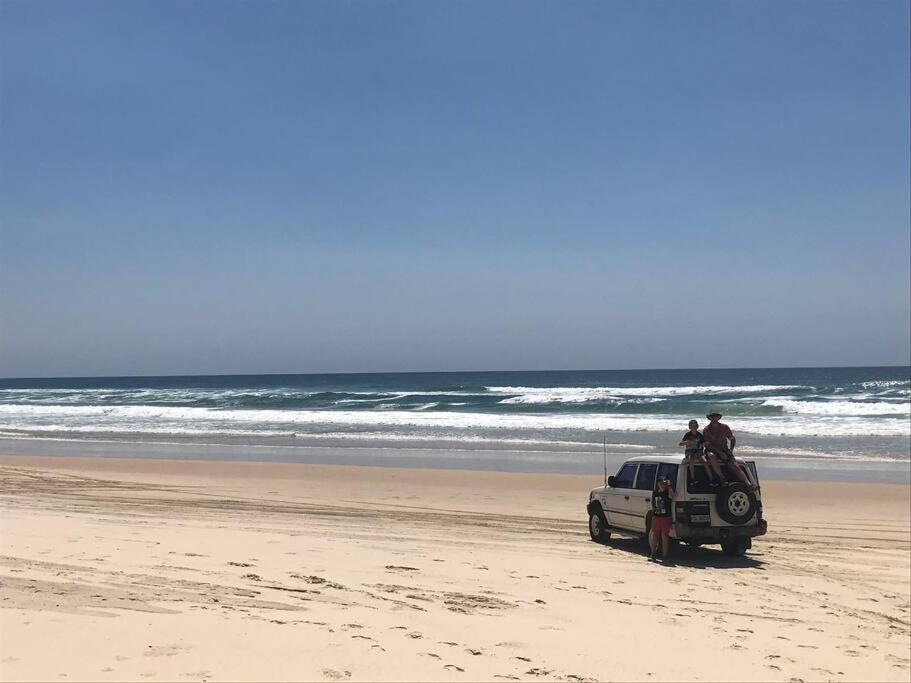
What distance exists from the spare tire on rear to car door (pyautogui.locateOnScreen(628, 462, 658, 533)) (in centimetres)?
101

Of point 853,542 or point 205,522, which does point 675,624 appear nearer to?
point 853,542

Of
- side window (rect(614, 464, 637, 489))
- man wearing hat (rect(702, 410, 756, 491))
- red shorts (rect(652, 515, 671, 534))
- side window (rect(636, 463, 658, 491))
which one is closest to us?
red shorts (rect(652, 515, 671, 534))

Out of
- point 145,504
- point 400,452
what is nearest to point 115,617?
point 145,504

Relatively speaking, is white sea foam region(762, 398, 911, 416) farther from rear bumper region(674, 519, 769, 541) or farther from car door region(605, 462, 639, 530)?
rear bumper region(674, 519, 769, 541)

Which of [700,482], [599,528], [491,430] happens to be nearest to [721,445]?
[700,482]

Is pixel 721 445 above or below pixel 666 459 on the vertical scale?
above

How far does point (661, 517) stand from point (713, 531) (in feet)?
2.62

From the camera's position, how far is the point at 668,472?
452 inches

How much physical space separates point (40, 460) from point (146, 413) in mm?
Result: 25398

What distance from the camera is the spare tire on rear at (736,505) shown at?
11.1 meters

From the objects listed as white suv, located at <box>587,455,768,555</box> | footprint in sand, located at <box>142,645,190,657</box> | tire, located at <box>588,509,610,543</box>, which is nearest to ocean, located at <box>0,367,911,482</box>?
tire, located at <box>588,509,610,543</box>

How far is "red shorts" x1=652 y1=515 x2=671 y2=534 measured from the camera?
11.0m

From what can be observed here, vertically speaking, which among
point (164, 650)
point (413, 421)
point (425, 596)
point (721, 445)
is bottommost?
point (413, 421)

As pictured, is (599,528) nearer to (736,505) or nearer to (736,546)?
(736,546)
